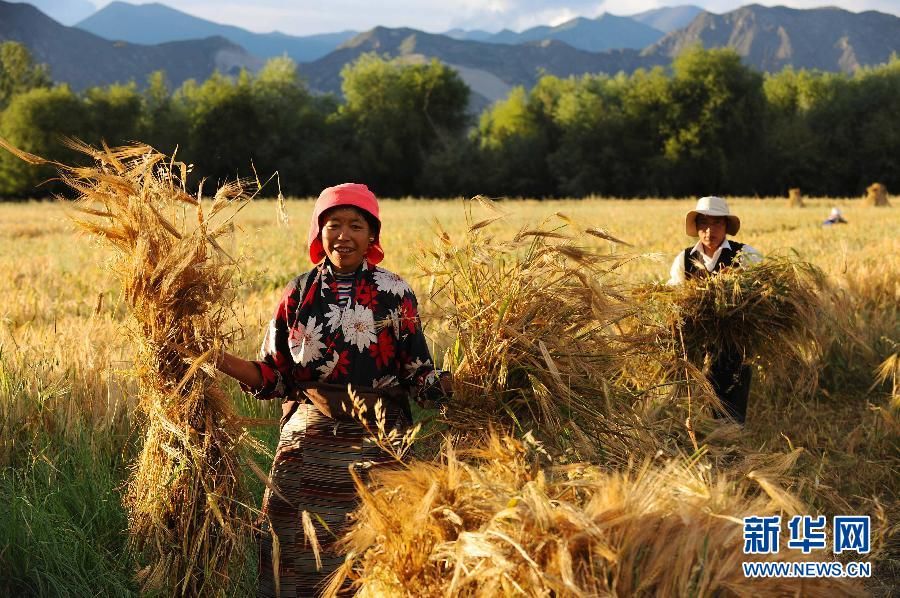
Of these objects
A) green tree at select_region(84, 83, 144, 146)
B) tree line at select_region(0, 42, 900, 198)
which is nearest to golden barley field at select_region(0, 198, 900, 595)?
tree line at select_region(0, 42, 900, 198)

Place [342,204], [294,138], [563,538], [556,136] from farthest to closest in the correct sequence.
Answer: [556,136], [294,138], [342,204], [563,538]

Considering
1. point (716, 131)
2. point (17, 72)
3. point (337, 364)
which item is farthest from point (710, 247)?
point (17, 72)

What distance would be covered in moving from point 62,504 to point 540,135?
48089mm

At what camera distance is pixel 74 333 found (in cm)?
477

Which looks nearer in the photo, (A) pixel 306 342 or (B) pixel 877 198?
(A) pixel 306 342

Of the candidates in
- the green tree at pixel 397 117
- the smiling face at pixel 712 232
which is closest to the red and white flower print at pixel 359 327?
the smiling face at pixel 712 232

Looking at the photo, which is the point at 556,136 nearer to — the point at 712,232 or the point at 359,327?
the point at 712,232

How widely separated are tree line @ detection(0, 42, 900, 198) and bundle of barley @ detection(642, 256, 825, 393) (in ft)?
134

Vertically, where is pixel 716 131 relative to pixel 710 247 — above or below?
above

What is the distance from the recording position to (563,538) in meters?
1.54

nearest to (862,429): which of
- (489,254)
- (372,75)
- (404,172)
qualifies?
(489,254)

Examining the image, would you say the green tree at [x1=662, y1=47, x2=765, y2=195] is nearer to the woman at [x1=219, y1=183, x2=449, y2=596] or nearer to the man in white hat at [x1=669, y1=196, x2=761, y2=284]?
the man in white hat at [x1=669, y1=196, x2=761, y2=284]

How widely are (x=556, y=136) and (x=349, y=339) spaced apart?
4904cm

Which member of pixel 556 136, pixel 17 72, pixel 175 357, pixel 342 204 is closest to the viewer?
Answer: pixel 175 357
